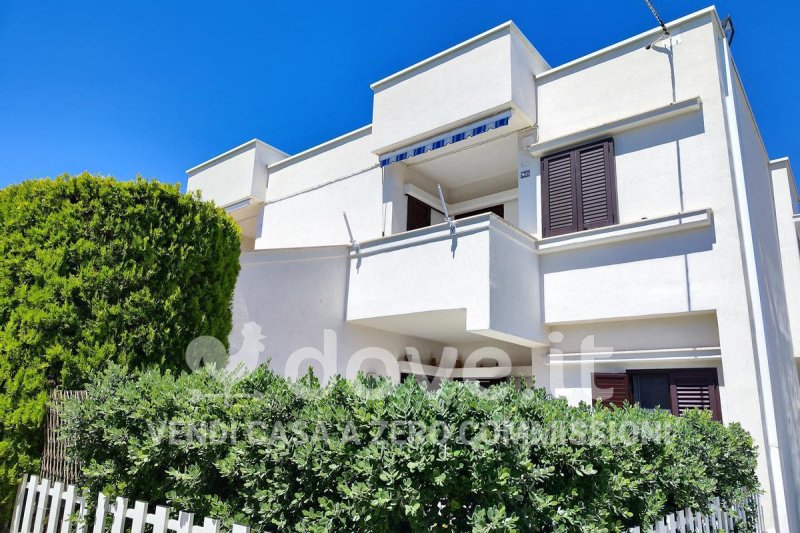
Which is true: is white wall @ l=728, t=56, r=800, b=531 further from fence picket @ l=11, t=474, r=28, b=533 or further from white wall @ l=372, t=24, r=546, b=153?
fence picket @ l=11, t=474, r=28, b=533

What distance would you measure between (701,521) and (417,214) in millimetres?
12207

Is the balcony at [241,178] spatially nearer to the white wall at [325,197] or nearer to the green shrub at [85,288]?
the white wall at [325,197]

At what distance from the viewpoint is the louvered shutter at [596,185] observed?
1274 cm

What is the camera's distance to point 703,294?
11.0 meters

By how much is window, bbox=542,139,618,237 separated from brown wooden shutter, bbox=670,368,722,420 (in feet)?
12.8

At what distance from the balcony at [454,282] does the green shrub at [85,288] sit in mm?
5876

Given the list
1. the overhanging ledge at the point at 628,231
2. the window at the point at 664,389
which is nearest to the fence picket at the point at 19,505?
the window at the point at 664,389

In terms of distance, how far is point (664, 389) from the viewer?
38.5ft

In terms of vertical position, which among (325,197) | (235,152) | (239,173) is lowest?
(325,197)

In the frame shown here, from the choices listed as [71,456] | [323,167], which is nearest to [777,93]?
[323,167]

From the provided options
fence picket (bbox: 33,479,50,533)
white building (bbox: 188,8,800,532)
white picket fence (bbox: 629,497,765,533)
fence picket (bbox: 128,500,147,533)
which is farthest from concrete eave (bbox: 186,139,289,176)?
white picket fence (bbox: 629,497,765,533)

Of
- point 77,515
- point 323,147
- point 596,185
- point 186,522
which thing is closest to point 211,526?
point 186,522

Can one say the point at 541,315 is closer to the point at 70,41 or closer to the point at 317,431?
the point at 317,431

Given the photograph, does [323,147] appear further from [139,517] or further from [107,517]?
[139,517]
